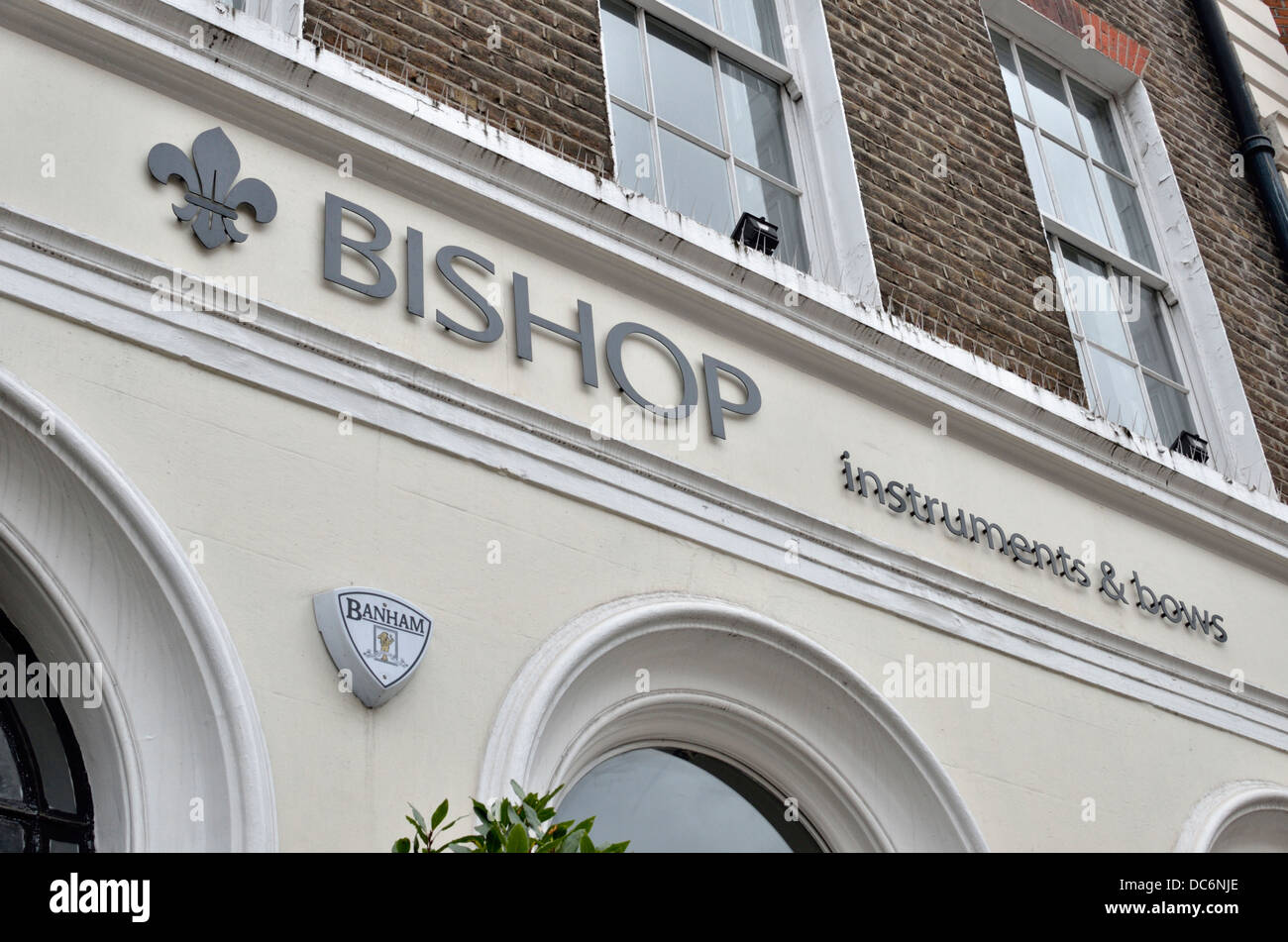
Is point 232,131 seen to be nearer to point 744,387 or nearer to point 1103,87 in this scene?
point 744,387

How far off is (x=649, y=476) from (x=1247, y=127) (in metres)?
5.95

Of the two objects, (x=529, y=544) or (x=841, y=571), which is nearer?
(x=529, y=544)

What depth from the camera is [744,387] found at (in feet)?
18.0

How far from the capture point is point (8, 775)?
357 centimetres

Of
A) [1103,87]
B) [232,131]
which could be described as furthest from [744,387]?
[1103,87]

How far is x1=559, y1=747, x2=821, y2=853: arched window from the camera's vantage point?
4824mm

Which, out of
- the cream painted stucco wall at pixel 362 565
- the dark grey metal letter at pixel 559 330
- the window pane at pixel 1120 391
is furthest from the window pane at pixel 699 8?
the cream painted stucco wall at pixel 362 565

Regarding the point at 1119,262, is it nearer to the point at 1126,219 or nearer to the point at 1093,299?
the point at 1093,299

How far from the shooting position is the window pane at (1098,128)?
28.3ft

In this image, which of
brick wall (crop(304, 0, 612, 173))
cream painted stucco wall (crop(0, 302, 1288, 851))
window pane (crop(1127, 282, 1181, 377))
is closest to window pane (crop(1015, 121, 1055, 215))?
window pane (crop(1127, 282, 1181, 377))

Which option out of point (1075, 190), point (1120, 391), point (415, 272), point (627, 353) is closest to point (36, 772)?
point (415, 272)

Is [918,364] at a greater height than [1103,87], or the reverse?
[1103,87]

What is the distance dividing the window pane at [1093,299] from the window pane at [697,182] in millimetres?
2305
